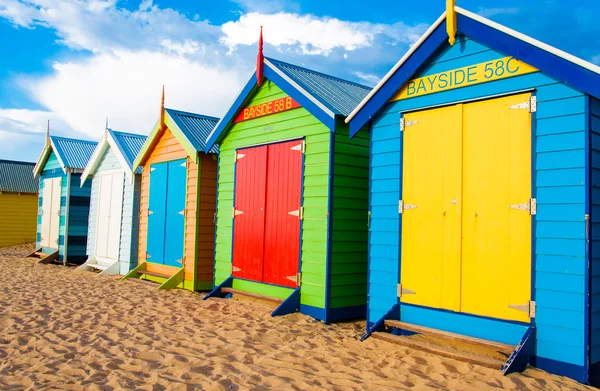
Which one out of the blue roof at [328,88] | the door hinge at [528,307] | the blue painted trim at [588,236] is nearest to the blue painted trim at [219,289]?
the blue roof at [328,88]

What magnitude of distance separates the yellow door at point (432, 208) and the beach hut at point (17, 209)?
21.6 meters

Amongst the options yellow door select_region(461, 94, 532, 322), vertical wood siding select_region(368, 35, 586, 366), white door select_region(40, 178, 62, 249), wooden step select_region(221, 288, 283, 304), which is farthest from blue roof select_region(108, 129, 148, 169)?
vertical wood siding select_region(368, 35, 586, 366)

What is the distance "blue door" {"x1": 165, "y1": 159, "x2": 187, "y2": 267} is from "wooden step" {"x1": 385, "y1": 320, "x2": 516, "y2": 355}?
5.79m

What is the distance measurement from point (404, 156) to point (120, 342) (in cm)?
396

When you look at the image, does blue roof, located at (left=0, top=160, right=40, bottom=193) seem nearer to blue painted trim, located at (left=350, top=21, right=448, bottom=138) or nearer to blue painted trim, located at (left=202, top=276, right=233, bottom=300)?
blue painted trim, located at (left=202, top=276, right=233, bottom=300)

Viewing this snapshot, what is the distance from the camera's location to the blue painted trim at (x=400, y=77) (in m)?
5.78

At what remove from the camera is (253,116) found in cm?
883

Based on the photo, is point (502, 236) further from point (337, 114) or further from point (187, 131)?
point (187, 131)

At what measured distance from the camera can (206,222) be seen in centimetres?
1020

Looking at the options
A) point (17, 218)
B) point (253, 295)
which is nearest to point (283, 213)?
point (253, 295)

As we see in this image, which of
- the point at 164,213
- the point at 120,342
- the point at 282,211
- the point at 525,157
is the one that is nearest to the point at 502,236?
the point at 525,157

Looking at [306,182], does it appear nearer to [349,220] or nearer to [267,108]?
[349,220]

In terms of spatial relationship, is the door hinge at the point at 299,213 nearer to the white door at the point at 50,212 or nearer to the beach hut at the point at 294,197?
the beach hut at the point at 294,197

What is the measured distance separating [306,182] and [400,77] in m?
2.22
